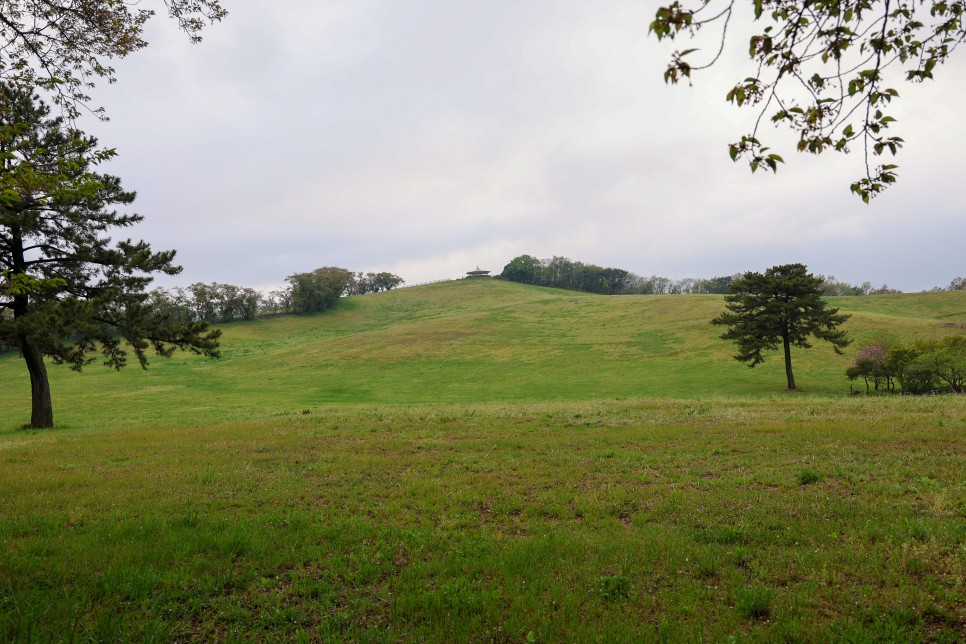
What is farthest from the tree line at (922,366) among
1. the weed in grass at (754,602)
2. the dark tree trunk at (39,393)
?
the dark tree trunk at (39,393)

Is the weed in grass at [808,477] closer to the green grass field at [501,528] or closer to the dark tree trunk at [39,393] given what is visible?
the green grass field at [501,528]

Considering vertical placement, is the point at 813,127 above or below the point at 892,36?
below

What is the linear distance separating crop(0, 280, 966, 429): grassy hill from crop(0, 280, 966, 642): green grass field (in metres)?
16.1

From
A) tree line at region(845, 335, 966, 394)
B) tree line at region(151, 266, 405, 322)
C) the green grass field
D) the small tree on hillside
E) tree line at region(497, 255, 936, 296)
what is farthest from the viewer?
tree line at region(497, 255, 936, 296)

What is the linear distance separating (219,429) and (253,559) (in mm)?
15770

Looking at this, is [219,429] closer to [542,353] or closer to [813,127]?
[813,127]

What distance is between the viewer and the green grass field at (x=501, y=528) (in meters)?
5.13

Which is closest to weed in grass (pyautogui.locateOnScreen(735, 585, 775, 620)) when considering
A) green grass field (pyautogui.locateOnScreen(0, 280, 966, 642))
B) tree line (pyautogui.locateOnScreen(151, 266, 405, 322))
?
green grass field (pyautogui.locateOnScreen(0, 280, 966, 642))

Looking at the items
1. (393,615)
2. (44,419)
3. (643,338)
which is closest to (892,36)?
(393,615)

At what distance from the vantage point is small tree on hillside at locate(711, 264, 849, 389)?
4578cm

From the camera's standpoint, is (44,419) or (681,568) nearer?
(681,568)

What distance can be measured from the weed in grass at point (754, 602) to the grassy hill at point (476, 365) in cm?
2642

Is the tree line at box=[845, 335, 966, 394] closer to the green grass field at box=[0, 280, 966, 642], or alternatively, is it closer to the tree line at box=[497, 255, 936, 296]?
the green grass field at box=[0, 280, 966, 642]

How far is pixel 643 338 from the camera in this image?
2847 inches
